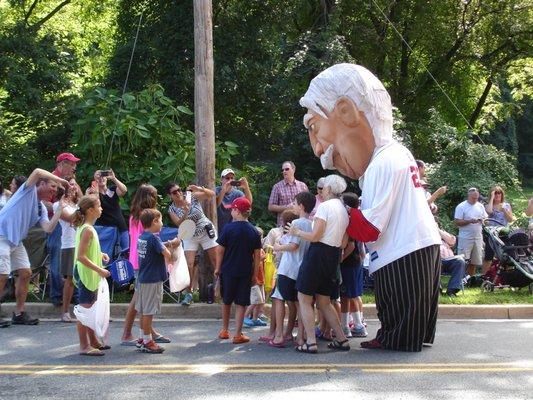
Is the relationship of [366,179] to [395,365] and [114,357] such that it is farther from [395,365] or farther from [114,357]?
[114,357]

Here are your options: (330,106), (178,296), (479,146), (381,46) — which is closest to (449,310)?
(178,296)

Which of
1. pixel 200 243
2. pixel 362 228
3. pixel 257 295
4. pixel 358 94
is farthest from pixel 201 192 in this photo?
pixel 362 228

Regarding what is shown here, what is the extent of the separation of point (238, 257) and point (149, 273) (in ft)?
3.48

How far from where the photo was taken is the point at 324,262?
7.73 metres

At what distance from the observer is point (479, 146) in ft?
54.3

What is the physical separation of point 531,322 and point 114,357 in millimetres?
5356

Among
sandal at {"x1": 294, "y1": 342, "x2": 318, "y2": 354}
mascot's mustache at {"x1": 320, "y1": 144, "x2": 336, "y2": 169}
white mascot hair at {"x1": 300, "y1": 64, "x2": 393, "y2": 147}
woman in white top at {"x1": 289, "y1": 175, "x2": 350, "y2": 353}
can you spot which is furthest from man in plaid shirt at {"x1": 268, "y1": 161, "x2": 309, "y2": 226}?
white mascot hair at {"x1": 300, "y1": 64, "x2": 393, "y2": 147}

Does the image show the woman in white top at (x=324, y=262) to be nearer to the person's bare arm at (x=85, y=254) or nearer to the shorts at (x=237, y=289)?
the shorts at (x=237, y=289)

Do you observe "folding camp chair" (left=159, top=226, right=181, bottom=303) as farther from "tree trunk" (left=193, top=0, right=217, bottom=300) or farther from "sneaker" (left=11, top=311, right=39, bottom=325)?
"sneaker" (left=11, top=311, right=39, bottom=325)

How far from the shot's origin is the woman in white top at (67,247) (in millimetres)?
9820

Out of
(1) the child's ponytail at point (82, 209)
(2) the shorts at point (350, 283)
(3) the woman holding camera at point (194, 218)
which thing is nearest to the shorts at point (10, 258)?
(1) the child's ponytail at point (82, 209)

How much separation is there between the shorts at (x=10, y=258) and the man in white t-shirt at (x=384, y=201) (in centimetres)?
415

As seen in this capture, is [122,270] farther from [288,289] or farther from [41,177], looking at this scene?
[288,289]

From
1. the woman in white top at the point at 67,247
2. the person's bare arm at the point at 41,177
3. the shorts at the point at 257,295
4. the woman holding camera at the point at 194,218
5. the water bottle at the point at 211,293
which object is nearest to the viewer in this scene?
the person's bare arm at the point at 41,177
